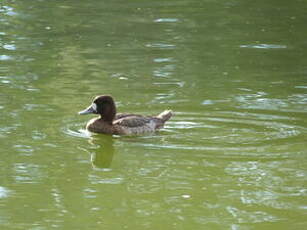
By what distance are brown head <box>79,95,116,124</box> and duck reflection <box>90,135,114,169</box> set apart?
0.34m

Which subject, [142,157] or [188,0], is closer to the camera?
[142,157]

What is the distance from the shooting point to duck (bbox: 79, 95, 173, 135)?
39.8 feet

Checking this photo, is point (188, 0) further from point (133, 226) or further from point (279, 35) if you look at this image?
point (133, 226)

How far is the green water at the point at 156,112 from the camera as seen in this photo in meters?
9.21

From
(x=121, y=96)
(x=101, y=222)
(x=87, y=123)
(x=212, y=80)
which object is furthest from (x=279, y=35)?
(x=101, y=222)

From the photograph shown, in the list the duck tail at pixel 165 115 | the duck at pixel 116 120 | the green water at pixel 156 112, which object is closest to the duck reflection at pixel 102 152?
the green water at pixel 156 112

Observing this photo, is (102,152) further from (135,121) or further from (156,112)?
(156,112)

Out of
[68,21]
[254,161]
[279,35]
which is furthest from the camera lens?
[68,21]

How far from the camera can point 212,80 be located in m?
14.6

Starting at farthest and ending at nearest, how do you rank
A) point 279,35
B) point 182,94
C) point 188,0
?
1. point 188,0
2. point 279,35
3. point 182,94

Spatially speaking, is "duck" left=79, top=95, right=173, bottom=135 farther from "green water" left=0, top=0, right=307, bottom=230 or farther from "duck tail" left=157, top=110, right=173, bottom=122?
"green water" left=0, top=0, right=307, bottom=230

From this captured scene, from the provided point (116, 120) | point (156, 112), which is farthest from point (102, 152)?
point (156, 112)

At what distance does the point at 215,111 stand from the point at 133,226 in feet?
14.0

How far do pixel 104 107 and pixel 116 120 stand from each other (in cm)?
22
